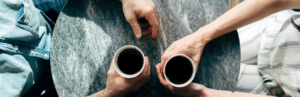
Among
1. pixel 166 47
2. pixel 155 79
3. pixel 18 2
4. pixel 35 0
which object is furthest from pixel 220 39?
pixel 35 0

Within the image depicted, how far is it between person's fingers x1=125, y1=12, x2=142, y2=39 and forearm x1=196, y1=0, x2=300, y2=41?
1.06 feet

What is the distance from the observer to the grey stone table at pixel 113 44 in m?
0.71

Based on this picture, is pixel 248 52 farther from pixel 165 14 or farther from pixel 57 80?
pixel 57 80

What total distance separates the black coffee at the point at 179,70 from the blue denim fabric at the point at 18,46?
79 centimetres

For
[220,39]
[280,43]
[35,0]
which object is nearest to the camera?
[220,39]

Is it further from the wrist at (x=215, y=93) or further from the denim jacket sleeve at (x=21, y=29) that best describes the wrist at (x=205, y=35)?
the denim jacket sleeve at (x=21, y=29)

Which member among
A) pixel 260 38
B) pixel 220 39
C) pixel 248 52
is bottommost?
pixel 248 52

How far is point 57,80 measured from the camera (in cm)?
70

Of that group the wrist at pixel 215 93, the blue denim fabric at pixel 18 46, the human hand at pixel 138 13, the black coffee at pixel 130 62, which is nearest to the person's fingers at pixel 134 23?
the human hand at pixel 138 13

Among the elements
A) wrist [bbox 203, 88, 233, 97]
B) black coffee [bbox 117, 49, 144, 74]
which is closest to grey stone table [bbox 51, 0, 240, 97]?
Result: wrist [bbox 203, 88, 233, 97]

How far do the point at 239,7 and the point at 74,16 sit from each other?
0.90 meters

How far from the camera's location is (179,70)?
2.00 ft

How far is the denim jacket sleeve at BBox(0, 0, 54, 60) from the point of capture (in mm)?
713

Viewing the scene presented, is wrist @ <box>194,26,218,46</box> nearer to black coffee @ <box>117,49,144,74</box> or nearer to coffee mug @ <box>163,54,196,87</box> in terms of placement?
coffee mug @ <box>163,54,196,87</box>
